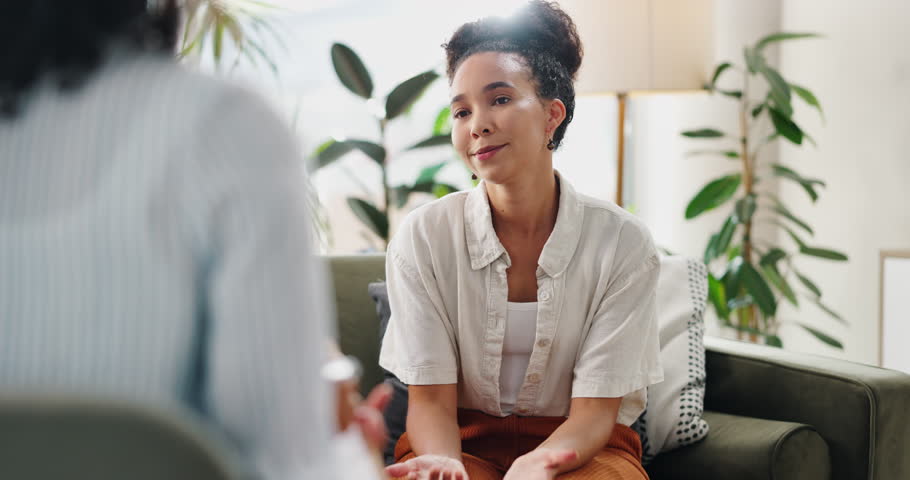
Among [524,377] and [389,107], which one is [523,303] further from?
[389,107]

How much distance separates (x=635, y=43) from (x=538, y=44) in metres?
0.98

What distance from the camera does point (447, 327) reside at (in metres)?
1.52

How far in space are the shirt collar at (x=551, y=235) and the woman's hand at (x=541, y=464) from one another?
0.32 m

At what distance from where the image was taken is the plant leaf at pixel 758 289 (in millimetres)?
2543

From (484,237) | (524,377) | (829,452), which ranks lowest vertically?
(829,452)

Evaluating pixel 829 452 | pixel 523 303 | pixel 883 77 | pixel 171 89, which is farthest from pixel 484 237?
pixel 883 77

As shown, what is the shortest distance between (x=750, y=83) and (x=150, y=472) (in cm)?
295

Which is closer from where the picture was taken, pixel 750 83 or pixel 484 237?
pixel 484 237

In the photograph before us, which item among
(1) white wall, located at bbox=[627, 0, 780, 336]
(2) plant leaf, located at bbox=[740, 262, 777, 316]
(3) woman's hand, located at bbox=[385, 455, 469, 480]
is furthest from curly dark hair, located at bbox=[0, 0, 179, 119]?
(1) white wall, located at bbox=[627, 0, 780, 336]

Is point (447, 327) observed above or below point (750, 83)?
below

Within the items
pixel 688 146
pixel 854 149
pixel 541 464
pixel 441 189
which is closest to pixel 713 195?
pixel 854 149

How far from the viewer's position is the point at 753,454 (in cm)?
153

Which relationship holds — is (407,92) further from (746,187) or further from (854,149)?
(854,149)

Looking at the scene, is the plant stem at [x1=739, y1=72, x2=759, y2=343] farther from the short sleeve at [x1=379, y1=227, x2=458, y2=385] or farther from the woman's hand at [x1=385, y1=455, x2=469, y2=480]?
the woman's hand at [x1=385, y1=455, x2=469, y2=480]
